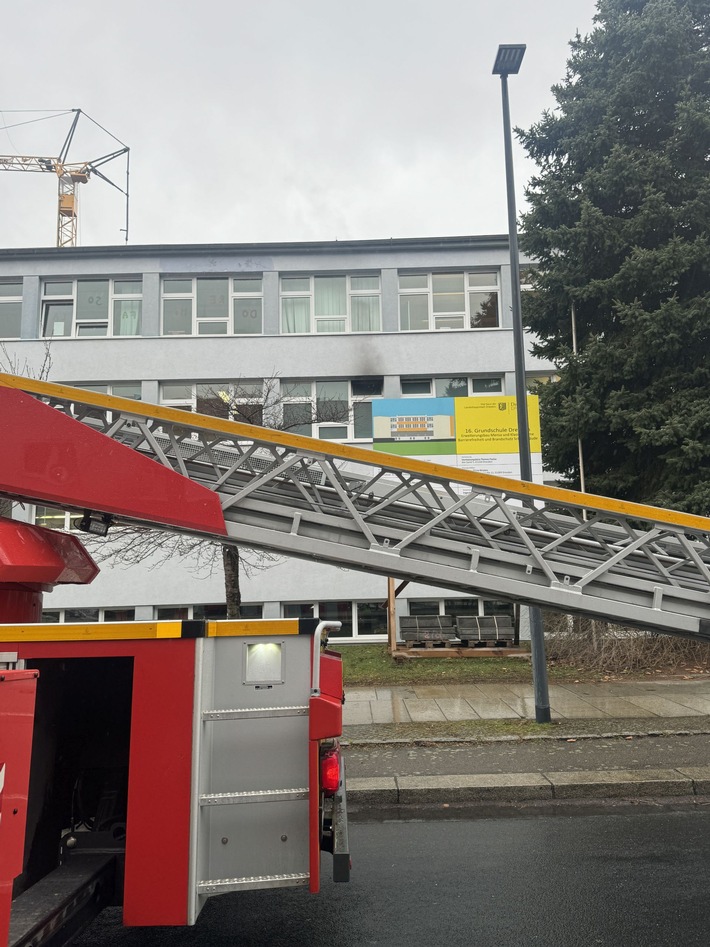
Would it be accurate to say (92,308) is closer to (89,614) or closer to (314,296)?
(314,296)

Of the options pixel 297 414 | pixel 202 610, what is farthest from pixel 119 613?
pixel 297 414

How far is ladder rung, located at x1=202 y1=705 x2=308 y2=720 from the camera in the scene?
10.7ft

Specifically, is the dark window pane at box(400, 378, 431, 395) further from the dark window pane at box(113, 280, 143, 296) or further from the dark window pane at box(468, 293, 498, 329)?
the dark window pane at box(113, 280, 143, 296)

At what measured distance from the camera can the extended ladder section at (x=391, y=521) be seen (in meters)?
4.86

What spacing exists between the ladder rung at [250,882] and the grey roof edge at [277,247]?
1906 cm

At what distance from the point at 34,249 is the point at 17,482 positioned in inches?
747

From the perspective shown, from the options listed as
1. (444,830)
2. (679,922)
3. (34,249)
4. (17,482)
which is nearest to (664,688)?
(444,830)

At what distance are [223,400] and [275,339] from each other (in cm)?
562

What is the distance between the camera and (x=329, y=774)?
143 inches

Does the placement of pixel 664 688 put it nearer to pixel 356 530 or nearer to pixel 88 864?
pixel 356 530

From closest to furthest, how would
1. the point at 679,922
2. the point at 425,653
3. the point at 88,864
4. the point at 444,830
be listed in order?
the point at 88,864, the point at 679,922, the point at 444,830, the point at 425,653

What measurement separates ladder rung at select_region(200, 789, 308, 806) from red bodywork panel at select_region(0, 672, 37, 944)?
831mm

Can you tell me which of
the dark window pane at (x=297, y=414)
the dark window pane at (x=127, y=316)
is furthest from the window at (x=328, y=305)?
the dark window pane at (x=127, y=316)

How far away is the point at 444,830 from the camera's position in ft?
19.2
